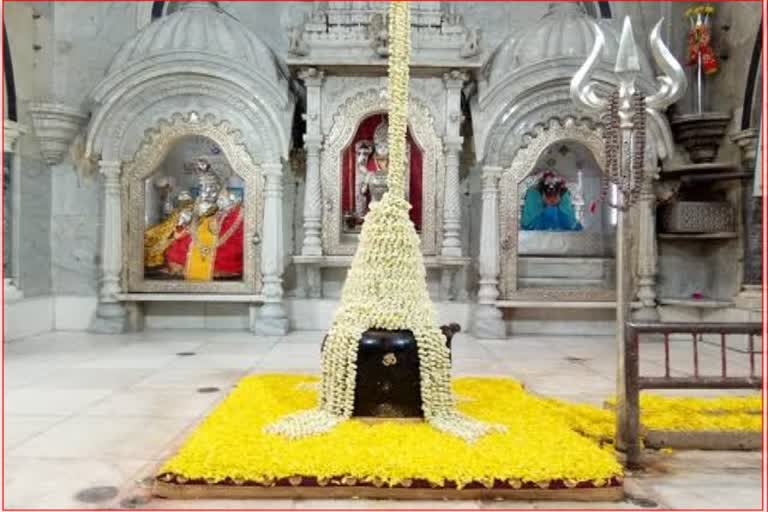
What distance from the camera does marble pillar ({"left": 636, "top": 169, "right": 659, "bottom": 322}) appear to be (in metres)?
6.73

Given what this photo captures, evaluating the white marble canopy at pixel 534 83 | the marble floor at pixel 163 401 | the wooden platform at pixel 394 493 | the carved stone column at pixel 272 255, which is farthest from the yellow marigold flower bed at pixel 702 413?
the carved stone column at pixel 272 255

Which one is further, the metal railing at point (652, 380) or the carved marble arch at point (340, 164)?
the carved marble arch at point (340, 164)

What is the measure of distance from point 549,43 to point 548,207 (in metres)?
1.74

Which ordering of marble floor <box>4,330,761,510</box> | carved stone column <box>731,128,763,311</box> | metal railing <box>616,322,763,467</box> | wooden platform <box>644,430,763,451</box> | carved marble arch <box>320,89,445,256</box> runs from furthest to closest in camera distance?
carved marble arch <box>320,89,445,256</box>, carved stone column <box>731,128,763,311</box>, wooden platform <box>644,430,763,451</box>, metal railing <box>616,322,763,467</box>, marble floor <box>4,330,761,510</box>

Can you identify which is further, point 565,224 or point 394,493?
point 565,224

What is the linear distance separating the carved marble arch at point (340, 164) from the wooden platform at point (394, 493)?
14.3 ft

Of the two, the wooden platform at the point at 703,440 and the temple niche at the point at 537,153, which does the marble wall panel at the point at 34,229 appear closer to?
the temple niche at the point at 537,153

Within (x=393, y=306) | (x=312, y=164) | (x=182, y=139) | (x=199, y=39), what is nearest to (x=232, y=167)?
(x=182, y=139)

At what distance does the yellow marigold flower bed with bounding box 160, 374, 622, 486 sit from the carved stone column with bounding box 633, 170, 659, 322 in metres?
3.73

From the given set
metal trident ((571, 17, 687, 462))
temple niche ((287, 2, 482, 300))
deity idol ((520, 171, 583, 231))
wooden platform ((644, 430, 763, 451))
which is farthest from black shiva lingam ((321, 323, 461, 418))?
deity idol ((520, 171, 583, 231))

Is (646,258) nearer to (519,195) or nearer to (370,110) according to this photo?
(519,195)

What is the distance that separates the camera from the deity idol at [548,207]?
7418 millimetres

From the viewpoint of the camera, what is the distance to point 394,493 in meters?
2.47

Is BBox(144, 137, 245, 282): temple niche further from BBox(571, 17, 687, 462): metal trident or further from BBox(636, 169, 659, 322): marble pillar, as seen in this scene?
BBox(571, 17, 687, 462): metal trident
